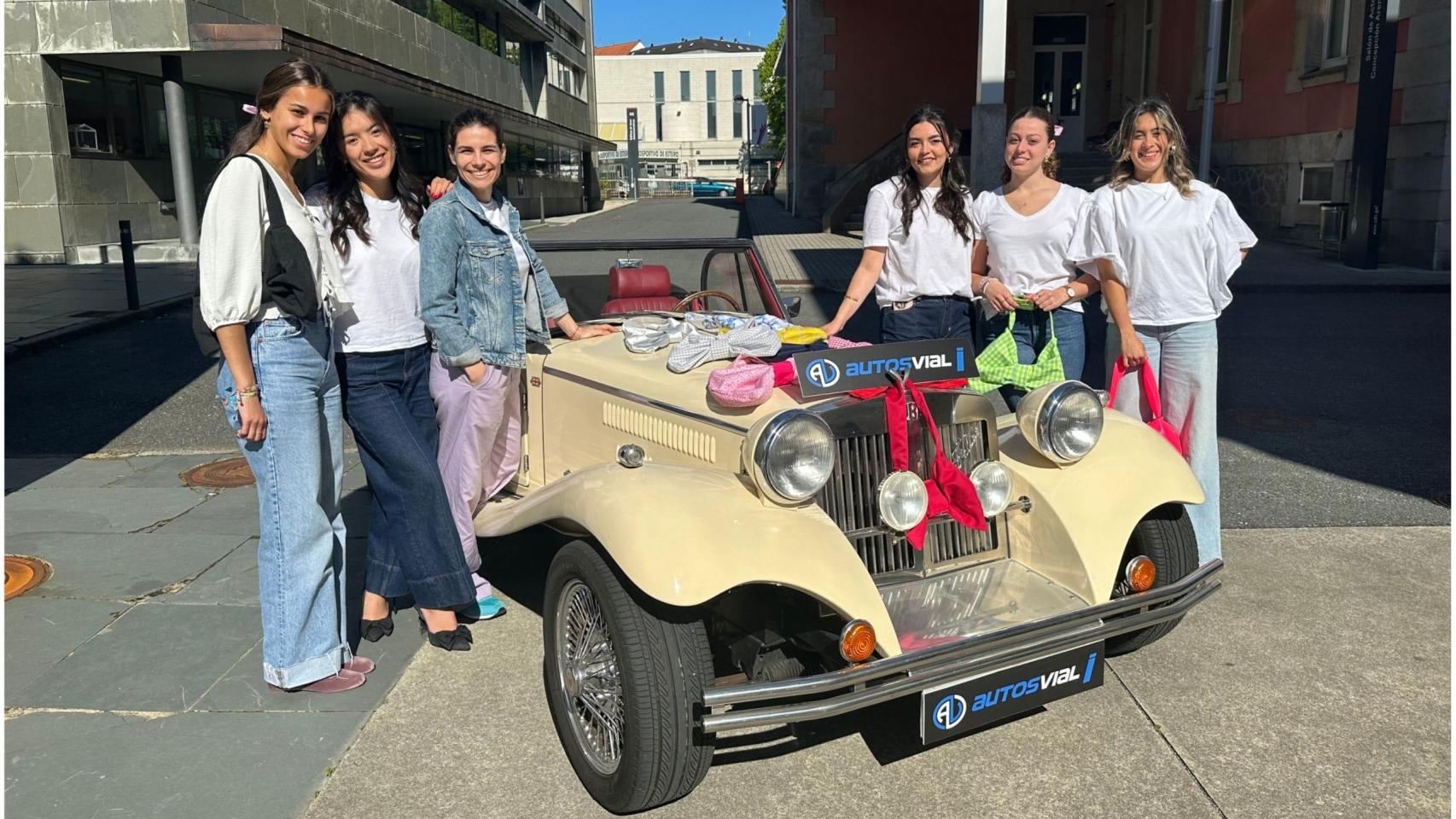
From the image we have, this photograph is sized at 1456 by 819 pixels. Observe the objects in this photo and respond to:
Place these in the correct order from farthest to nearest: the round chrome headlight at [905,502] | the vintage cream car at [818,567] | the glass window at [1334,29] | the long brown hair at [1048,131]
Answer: the glass window at [1334,29] → the long brown hair at [1048,131] → the round chrome headlight at [905,502] → the vintage cream car at [818,567]

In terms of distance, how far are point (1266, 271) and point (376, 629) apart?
14.0 metres

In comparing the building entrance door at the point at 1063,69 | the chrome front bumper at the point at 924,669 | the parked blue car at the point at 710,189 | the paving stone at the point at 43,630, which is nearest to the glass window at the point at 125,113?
the paving stone at the point at 43,630

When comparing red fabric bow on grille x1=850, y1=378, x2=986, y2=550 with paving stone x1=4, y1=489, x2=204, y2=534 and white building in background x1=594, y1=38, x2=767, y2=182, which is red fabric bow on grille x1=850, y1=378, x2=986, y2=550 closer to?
paving stone x1=4, y1=489, x2=204, y2=534

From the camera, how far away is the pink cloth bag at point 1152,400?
391cm

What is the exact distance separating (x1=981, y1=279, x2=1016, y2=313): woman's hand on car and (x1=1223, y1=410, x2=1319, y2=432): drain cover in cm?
339

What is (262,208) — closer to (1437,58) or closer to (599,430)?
(599,430)

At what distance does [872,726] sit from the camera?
3230 mm

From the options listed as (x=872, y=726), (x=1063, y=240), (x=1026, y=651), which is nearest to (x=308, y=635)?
(x=872, y=726)

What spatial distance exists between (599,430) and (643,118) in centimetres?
9877

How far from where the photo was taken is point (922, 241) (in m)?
4.32

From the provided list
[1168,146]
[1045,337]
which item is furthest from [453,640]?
[1168,146]

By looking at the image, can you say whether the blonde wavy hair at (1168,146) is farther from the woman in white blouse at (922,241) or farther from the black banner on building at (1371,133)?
the black banner on building at (1371,133)

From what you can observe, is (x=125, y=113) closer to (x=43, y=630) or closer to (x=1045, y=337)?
(x=43, y=630)

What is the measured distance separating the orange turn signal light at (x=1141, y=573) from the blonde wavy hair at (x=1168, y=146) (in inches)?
60.0
